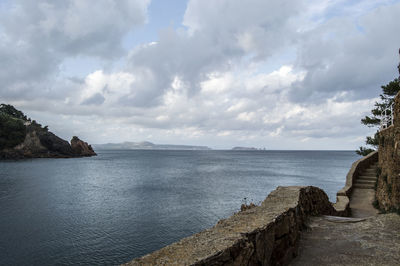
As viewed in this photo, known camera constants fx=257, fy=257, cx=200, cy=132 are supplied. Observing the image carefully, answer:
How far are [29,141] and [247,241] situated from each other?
10735 cm

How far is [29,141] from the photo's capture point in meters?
91.5

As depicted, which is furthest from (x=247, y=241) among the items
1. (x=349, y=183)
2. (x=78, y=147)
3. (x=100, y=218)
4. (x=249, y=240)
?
(x=78, y=147)

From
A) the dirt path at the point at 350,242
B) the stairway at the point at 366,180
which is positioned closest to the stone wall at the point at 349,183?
the stairway at the point at 366,180

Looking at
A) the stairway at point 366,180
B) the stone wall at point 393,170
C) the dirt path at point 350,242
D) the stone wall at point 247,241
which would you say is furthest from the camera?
the stairway at point 366,180

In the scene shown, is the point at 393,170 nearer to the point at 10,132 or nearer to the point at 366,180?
the point at 366,180

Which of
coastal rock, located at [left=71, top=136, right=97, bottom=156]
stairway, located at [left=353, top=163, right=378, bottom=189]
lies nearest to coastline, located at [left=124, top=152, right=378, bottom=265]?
stairway, located at [left=353, top=163, right=378, bottom=189]

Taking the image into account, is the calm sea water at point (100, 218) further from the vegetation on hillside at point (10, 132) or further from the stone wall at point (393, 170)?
the vegetation on hillside at point (10, 132)

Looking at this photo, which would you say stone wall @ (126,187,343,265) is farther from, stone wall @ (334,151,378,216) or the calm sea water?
the calm sea water

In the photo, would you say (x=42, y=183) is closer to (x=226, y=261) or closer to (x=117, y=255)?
(x=117, y=255)

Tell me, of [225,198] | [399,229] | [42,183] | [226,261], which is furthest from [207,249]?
[42,183]

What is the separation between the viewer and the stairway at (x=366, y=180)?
16.2 metres

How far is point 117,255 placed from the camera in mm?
12547

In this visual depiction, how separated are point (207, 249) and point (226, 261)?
262mm

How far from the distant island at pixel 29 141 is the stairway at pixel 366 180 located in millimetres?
95767
